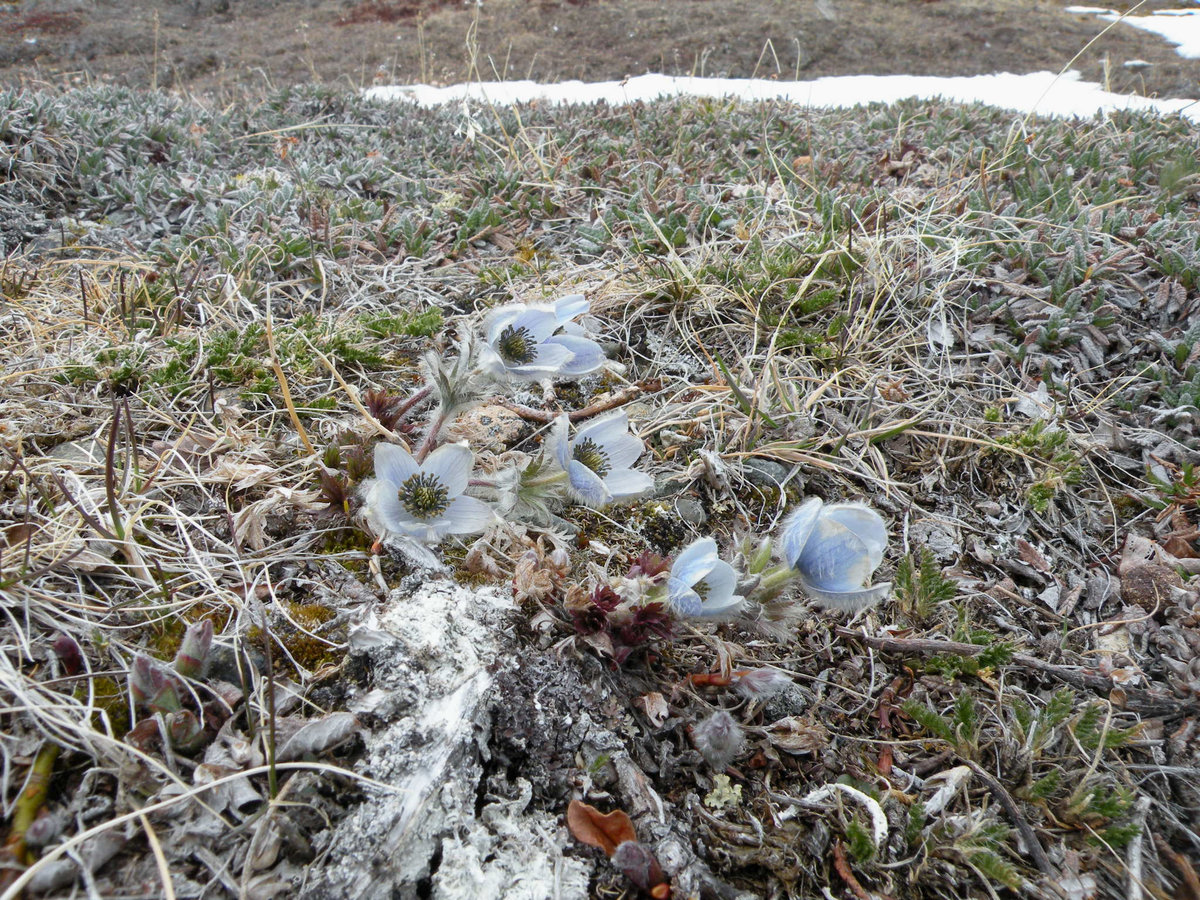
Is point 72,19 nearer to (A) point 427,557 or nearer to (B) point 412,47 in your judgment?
(B) point 412,47

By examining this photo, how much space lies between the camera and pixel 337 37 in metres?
15.8

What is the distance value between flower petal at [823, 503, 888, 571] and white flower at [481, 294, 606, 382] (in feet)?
2.71

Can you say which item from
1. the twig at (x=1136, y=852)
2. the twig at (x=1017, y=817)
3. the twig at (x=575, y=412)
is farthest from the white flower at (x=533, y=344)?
the twig at (x=1136, y=852)

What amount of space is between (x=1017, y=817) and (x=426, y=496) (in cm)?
151

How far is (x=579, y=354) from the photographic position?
208 centimetres

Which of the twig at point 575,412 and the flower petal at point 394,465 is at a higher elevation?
the flower petal at point 394,465

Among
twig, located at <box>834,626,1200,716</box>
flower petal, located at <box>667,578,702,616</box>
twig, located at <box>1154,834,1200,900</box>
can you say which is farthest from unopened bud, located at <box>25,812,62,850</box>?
twig, located at <box>1154,834,1200,900</box>

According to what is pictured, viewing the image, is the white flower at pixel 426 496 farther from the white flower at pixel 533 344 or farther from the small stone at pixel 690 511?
the small stone at pixel 690 511

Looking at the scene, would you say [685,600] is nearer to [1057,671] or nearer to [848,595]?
[848,595]

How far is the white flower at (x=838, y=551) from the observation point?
161 cm

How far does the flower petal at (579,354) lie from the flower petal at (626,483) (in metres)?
0.34

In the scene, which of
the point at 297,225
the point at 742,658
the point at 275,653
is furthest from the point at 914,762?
the point at 297,225

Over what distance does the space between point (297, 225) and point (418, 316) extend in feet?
4.06

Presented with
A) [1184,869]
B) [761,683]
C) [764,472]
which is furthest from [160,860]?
[1184,869]
